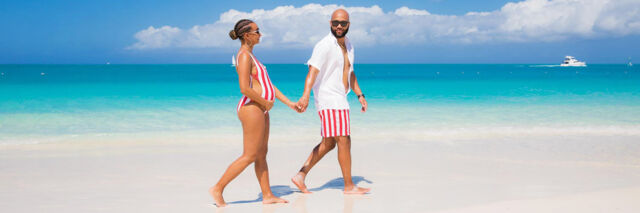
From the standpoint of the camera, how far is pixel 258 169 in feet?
13.7

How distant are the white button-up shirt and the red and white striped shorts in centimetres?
4

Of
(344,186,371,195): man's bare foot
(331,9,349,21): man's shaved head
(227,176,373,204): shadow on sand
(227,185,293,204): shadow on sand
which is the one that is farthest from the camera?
(227,176,373,204): shadow on sand

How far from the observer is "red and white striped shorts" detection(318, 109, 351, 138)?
4227 millimetres

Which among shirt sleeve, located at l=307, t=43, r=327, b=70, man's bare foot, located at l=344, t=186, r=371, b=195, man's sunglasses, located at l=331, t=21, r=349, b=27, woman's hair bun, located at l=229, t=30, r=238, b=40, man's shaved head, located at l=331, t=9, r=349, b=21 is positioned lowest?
man's bare foot, located at l=344, t=186, r=371, b=195

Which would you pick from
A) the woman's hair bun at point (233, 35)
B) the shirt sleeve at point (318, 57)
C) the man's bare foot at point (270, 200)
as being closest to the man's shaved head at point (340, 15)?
the shirt sleeve at point (318, 57)

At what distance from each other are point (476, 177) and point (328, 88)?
6.34 feet

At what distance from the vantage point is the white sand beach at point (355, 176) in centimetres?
419

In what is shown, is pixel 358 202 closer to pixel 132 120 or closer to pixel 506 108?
pixel 132 120

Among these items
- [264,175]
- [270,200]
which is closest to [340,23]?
[264,175]

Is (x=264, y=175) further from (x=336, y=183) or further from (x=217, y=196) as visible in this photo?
(x=336, y=183)

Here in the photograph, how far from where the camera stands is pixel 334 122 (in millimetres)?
4246

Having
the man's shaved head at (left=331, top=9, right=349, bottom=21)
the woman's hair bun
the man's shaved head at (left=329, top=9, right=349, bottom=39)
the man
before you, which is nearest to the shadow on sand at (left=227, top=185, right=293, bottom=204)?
the man

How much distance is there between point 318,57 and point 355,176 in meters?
1.67

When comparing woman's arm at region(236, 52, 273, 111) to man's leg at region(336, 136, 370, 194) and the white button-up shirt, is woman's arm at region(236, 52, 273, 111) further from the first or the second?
man's leg at region(336, 136, 370, 194)
